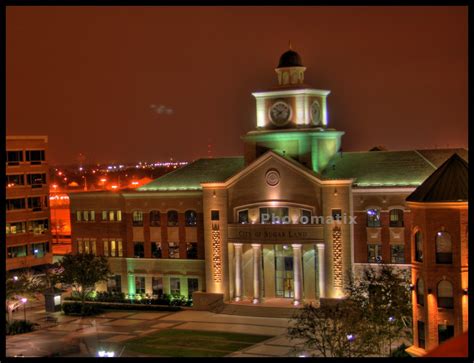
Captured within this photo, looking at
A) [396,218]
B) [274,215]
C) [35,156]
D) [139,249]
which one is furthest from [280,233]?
[35,156]

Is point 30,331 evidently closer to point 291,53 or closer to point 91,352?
point 91,352

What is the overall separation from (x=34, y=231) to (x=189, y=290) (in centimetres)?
2548

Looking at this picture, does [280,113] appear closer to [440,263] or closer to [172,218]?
[172,218]

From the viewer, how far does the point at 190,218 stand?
64500 mm

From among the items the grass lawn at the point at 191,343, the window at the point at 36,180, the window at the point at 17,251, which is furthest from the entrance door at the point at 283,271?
the window at the point at 36,180

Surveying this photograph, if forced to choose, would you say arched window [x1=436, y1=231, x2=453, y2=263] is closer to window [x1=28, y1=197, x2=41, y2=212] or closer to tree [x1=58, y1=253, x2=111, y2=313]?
tree [x1=58, y1=253, x2=111, y2=313]

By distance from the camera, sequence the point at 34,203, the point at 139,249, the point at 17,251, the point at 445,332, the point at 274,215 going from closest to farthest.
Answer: the point at 445,332 < the point at 274,215 < the point at 139,249 < the point at 17,251 < the point at 34,203

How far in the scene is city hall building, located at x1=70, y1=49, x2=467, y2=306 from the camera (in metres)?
58.1

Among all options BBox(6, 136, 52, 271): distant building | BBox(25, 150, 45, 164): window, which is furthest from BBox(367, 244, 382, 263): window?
BBox(25, 150, 45, 164): window

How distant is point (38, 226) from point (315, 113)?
1347 inches

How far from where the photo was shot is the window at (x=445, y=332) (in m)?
40.6
